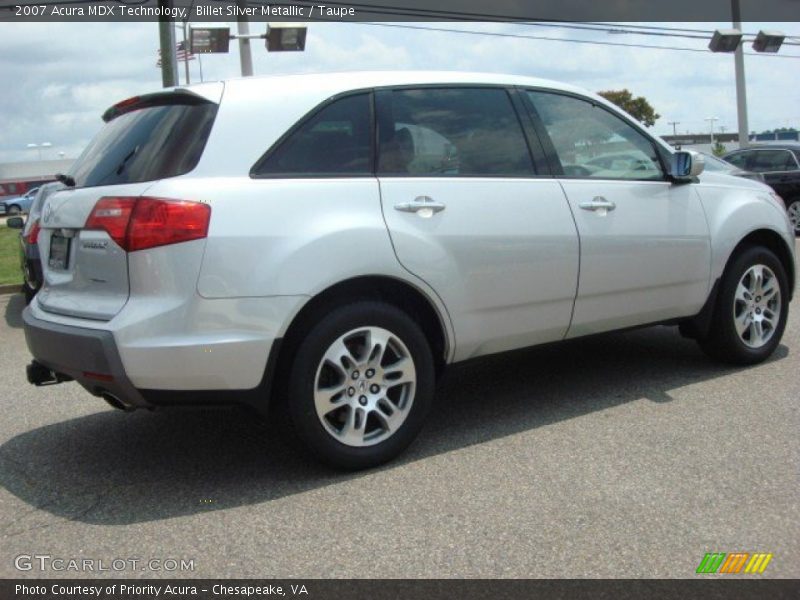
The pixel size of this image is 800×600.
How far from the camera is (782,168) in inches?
587

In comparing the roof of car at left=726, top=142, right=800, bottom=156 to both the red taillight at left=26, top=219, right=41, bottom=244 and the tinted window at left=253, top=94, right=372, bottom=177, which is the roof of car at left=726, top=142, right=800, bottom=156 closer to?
the red taillight at left=26, top=219, right=41, bottom=244

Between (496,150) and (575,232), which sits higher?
(496,150)

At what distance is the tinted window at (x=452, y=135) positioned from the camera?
416 centimetres

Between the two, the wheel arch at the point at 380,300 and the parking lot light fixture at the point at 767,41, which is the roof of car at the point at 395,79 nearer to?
the wheel arch at the point at 380,300

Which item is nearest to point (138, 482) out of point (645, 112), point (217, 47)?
point (217, 47)

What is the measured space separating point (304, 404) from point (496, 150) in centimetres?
170

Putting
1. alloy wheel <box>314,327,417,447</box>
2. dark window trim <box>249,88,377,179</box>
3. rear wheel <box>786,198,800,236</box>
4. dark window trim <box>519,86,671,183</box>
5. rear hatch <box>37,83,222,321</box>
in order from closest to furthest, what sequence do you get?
rear hatch <box>37,83,222,321</box>, dark window trim <box>249,88,377,179</box>, alloy wheel <box>314,327,417,447</box>, dark window trim <box>519,86,671,183</box>, rear wheel <box>786,198,800,236</box>

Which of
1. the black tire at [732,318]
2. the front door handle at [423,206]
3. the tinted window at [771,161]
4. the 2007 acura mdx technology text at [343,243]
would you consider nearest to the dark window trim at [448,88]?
the 2007 acura mdx technology text at [343,243]

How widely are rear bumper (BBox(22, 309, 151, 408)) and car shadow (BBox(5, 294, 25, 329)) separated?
5.36 m

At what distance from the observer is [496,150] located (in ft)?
14.6

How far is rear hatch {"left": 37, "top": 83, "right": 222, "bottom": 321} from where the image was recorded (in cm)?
364

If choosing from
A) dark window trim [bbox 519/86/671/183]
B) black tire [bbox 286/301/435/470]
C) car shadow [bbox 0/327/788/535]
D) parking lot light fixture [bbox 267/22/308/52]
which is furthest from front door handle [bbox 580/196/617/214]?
parking lot light fixture [bbox 267/22/308/52]
